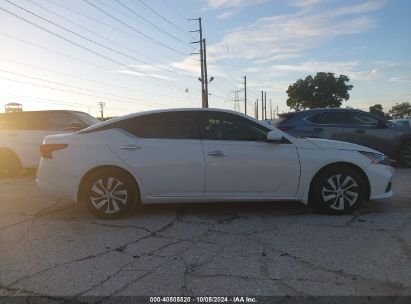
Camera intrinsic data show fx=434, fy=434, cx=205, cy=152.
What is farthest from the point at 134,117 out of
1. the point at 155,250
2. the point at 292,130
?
the point at 292,130

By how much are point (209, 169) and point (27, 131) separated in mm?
6333

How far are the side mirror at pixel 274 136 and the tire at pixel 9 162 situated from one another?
274 inches

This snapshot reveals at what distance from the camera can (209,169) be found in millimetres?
5832

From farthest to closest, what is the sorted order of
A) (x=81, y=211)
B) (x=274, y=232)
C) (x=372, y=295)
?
(x=81, y=211) → (x=274, y=232) → (x=372, y=295)

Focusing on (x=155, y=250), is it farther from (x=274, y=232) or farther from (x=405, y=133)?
(x=405, y=133)

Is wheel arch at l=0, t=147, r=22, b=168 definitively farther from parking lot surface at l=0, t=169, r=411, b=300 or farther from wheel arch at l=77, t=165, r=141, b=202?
wheel arch at l=77, t=165, r=141, b=202

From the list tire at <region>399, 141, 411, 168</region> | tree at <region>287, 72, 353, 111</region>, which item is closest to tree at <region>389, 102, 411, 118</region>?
tree at <region>287, 72, 353, 111</region>

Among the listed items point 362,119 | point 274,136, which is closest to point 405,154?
point 362,119

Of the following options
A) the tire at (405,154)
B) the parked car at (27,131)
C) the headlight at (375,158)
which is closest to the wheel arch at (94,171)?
the headlight at (375,158)

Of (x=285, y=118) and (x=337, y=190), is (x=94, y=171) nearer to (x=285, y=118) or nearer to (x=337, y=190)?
(x=337, y=190)

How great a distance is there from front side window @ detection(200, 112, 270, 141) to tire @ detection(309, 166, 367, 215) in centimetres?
97

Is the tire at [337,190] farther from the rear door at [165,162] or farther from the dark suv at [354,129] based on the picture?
the dark suv at [354,129]

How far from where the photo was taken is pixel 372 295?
3.48 m

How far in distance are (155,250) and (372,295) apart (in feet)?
7.26
